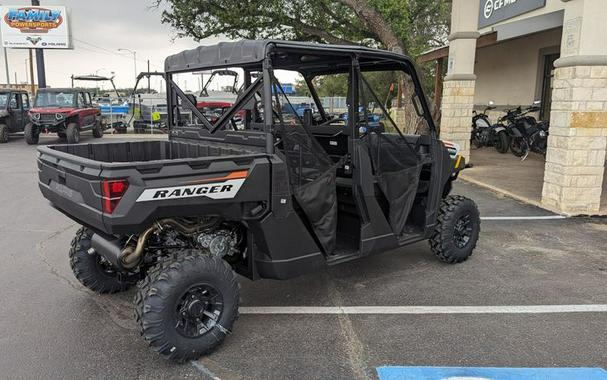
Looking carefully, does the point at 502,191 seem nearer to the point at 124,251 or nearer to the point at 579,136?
the point at 579,136

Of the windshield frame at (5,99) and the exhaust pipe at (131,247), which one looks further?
the windshield frame at (5,99)

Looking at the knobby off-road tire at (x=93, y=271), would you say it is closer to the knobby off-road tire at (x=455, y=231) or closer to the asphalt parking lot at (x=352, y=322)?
the asphalt parking lot at (x=352, y=322)

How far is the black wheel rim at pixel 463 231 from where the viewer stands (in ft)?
17.0

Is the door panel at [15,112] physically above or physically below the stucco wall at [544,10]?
below

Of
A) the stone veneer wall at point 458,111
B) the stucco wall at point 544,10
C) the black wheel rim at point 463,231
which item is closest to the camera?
the black wheel rim at point 463,231

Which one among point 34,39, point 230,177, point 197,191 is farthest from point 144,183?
point 34,39

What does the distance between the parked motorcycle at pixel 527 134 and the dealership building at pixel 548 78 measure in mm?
859

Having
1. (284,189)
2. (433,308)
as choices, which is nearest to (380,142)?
(284,189)

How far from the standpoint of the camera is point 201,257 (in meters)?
3.34

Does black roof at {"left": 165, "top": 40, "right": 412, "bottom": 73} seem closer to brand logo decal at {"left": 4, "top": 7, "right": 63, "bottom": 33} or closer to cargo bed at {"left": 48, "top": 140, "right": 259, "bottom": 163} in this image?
cargo bed at {"left": 48, "top": 140, "right": 259, "bottom": 163}

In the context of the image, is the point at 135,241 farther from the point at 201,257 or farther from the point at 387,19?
the point at 387,19

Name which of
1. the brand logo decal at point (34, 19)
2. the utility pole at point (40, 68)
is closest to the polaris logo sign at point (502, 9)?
the utility pole at point (40, 68)

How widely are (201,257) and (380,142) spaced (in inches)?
72.3

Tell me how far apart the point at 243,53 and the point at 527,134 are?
11279 mm
